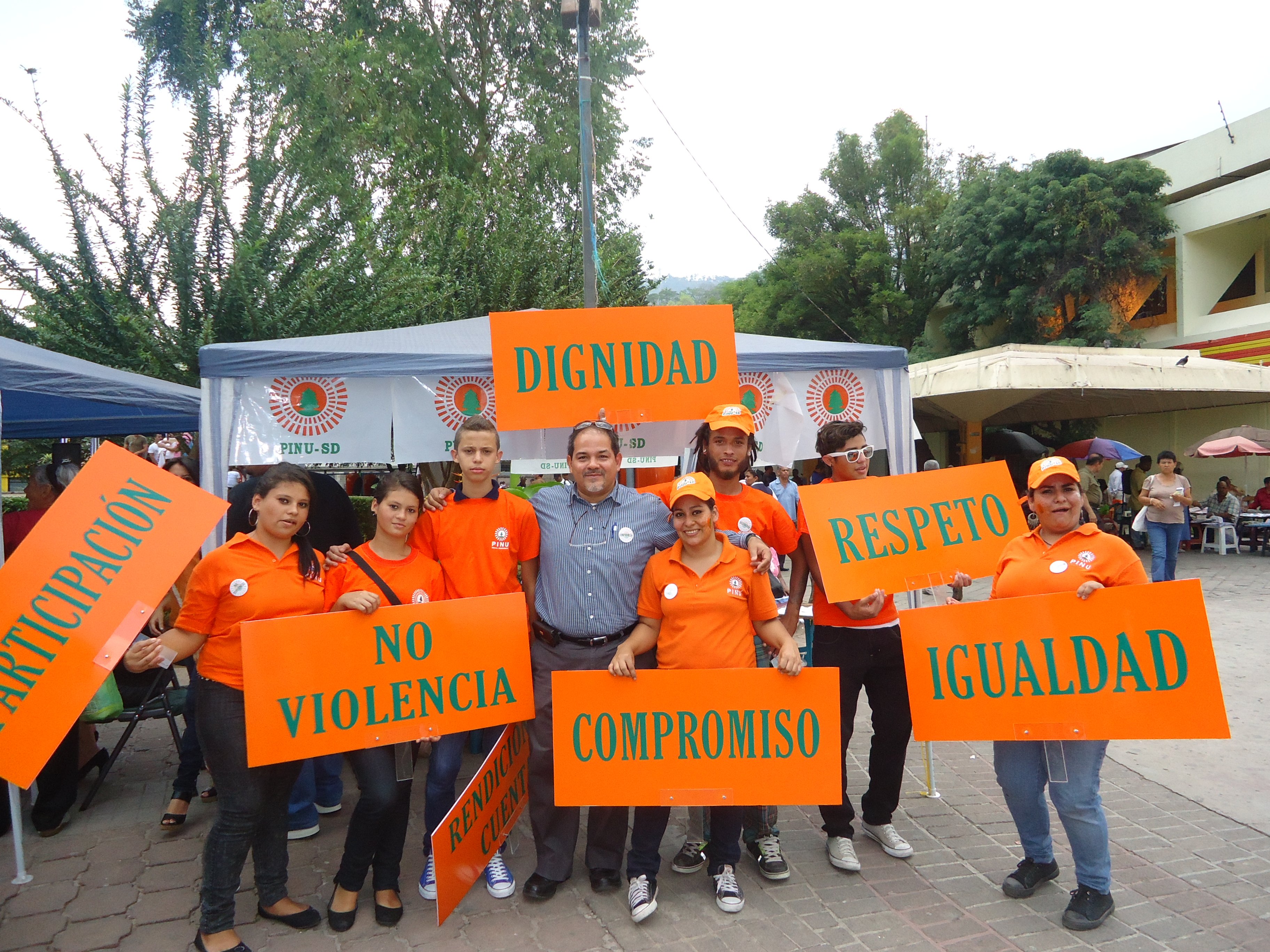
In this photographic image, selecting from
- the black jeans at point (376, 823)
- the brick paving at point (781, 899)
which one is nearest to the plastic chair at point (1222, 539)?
the brick paving at point (781, 899)

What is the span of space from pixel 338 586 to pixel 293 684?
16.1 inches

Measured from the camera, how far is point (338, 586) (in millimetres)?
3275

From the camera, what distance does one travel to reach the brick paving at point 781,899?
3.12m

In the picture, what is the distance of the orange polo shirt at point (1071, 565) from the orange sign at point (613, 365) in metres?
1.67

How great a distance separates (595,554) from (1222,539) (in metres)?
15.4

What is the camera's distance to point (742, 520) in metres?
3.59

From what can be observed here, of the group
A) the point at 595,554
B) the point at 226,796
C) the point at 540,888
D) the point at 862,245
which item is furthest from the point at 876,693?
the point at 862,245

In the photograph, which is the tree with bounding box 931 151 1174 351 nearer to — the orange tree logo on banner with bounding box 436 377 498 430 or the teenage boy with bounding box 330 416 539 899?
the orange tree logo on banner with bounding box 436 377 498 430

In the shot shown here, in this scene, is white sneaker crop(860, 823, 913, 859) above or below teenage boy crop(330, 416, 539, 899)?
below

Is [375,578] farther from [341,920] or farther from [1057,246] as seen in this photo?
[1057,246]

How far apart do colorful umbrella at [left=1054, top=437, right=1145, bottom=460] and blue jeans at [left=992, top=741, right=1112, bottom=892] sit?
13.1 metres

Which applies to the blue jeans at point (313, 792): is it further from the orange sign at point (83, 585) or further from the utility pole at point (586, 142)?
the utility pole at point (586, 142)

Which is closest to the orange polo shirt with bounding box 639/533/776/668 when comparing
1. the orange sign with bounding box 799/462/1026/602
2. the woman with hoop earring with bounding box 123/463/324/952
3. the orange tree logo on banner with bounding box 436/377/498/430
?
Answer: the orange sign with bounding box 799/462/1026/602

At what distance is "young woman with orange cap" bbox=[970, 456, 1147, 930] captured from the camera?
3152mm
